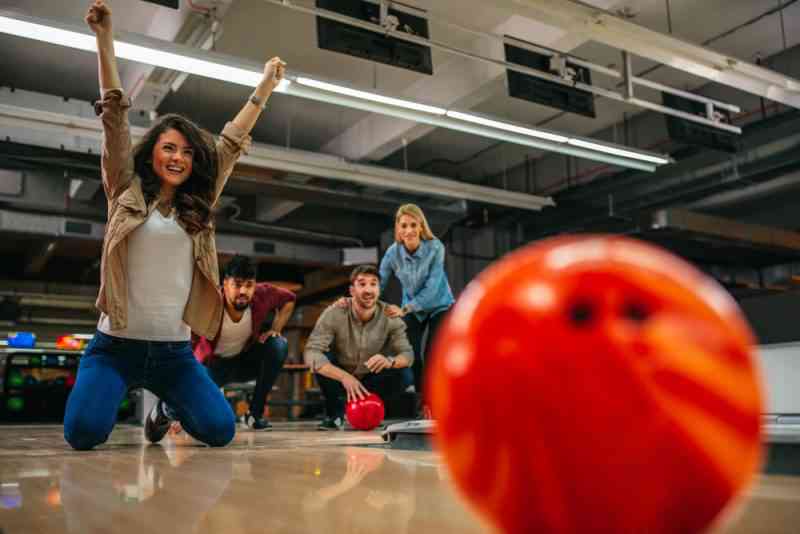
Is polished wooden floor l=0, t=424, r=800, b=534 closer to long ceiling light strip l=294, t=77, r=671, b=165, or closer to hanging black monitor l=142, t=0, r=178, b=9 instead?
hanging black monitor l=142, t=0, r=178, b=9

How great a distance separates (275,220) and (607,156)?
510 centimetres

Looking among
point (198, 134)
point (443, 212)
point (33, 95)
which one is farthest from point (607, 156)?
point (33, 95)

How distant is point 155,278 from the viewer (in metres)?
2.21

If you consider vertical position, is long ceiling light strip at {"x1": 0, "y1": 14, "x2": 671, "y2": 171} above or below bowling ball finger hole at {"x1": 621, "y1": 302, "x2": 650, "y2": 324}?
above

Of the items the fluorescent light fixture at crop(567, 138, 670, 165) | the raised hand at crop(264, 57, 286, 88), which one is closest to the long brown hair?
the raised hand at crop(264, 57, 286, 88)

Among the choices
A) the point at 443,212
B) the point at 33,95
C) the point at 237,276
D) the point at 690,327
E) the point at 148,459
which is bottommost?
the point at 148,459

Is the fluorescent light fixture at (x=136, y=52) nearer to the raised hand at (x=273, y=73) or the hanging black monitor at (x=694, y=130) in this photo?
the raised hand at (x=273, y=73)

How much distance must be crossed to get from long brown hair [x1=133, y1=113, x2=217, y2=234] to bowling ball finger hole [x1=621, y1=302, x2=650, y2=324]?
6.36 feet

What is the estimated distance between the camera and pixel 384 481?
51.0 inches

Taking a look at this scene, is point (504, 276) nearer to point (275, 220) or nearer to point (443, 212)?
point (443, 212)

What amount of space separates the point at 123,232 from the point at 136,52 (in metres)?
2.54

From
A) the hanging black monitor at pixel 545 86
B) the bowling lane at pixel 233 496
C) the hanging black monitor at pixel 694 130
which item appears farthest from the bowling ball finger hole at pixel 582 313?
the hanging black monitor at pixel 694 130

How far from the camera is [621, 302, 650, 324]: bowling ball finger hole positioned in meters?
0.51

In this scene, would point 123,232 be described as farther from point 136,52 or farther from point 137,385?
point 136,52
